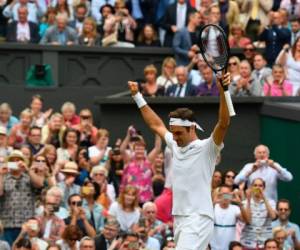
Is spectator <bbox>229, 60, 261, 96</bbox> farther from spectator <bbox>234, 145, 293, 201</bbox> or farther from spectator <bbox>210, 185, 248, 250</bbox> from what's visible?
spectator <bbox>210, 185, 248, 250</bbox>

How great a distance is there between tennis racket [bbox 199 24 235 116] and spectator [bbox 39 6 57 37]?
410 inches

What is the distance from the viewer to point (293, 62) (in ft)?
71.4

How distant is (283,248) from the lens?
17.6 metres

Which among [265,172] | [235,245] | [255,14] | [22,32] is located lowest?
[235,245]

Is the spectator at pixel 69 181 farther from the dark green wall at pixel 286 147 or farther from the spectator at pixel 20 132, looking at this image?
the dark green wall at pixel 286 147

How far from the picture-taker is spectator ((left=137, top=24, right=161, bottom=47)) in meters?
23.5

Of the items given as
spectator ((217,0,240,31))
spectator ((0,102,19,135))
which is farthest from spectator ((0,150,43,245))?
spectator ((217,0,240,31))

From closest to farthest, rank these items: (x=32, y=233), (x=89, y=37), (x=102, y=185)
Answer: (x=32, y=233) → (x=102, y=185) → (x=89, y=37)

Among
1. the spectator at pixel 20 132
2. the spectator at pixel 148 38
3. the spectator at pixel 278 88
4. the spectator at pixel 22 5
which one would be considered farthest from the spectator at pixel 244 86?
the spectator at pixel 22 5

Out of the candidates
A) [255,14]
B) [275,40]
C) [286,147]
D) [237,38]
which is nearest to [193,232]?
[286,147]

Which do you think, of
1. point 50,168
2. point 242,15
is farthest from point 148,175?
point 242,15

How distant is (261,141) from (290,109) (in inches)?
40.4

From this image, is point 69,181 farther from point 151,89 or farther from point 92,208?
point 151,89

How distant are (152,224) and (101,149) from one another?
2379 mm
